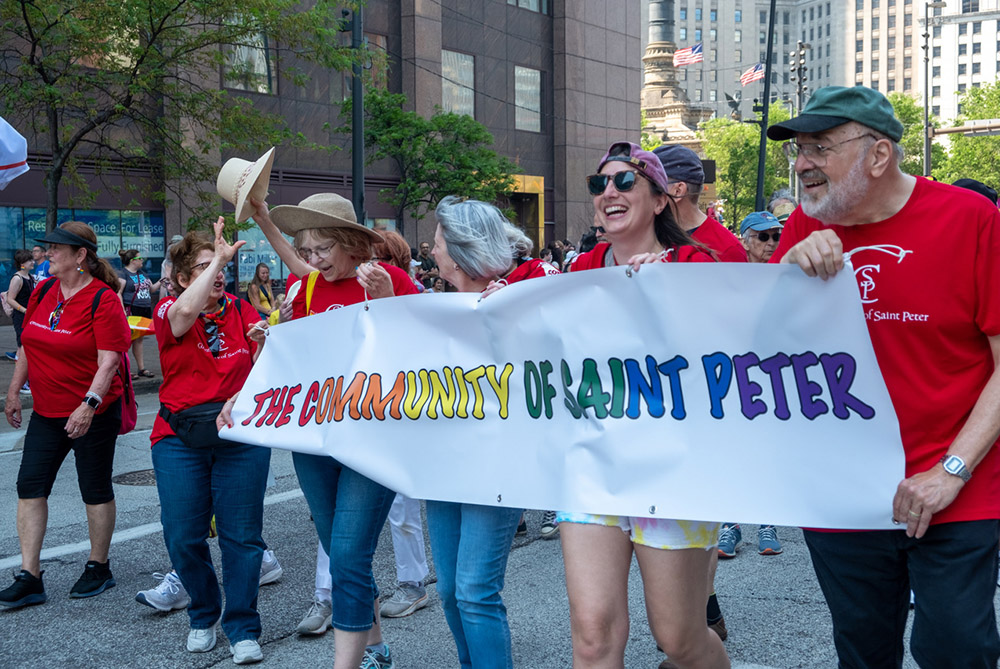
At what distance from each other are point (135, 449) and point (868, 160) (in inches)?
333

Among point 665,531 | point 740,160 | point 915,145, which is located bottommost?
point 665,531

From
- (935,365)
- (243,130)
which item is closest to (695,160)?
(935,365)

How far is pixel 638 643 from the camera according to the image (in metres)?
4.82

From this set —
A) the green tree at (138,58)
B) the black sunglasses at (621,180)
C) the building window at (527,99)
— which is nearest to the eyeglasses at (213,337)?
the black sunglasses at (621,180)

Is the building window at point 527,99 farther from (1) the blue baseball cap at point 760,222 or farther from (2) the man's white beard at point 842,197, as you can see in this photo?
(2) the man's white beard at point 842,197

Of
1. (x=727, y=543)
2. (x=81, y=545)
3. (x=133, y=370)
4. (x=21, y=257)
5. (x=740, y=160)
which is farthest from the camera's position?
(x=740, y=160)

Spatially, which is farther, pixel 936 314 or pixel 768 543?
pixel 768 543

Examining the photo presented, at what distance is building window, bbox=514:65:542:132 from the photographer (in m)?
34.8

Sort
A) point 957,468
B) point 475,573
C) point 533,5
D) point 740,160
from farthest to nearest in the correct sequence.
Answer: point 740,160, point 533,5, point 475,573, point 957,468

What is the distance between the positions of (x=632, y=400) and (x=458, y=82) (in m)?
30.2

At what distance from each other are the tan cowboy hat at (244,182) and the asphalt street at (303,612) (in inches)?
77.4

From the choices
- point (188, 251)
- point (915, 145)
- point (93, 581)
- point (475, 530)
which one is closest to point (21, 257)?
point (93, 581)

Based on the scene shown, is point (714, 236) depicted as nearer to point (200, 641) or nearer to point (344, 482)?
point (344, 482)

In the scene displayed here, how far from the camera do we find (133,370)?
16469mm
